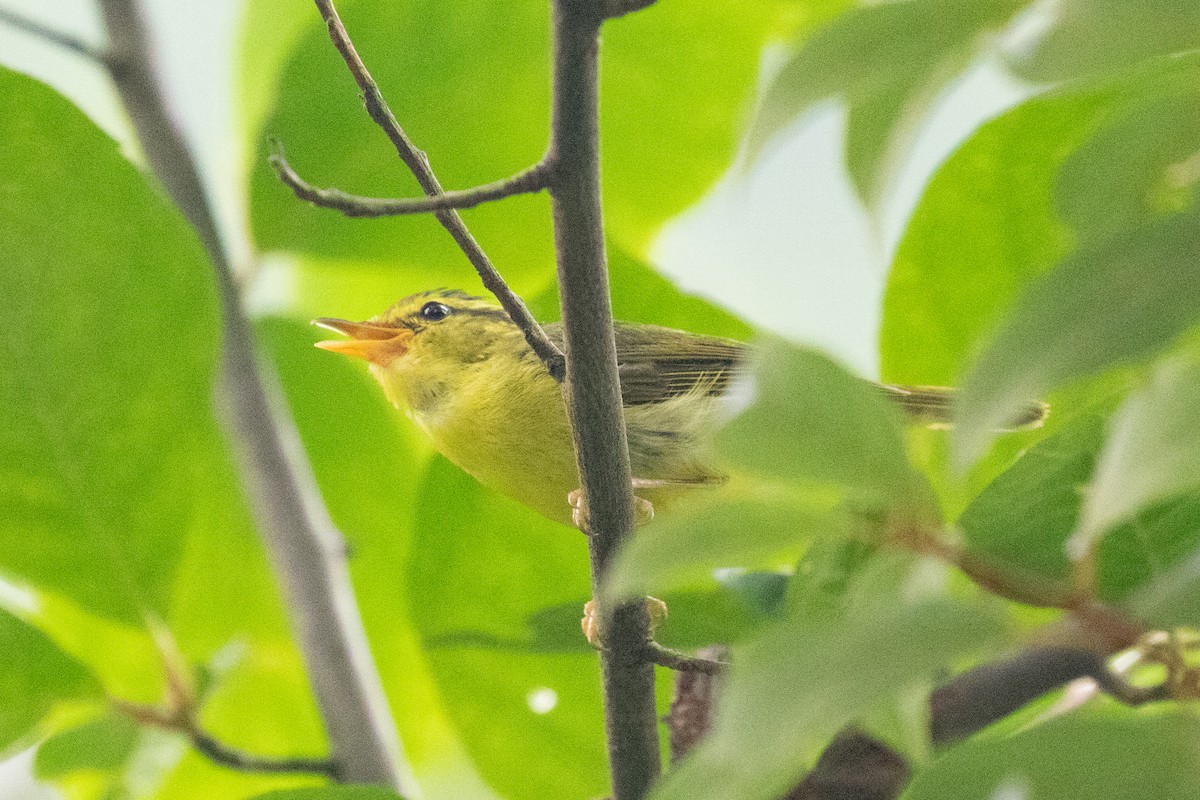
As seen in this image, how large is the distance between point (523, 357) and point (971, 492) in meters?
1.02

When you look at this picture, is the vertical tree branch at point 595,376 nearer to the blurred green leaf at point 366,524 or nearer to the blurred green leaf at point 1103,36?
the blurred green leaf at point 1103,36

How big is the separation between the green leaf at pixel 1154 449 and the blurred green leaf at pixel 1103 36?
105 millimetres

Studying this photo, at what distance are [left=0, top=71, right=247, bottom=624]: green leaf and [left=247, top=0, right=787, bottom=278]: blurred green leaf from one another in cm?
33

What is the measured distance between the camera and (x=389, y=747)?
1.33 m

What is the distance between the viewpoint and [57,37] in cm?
137

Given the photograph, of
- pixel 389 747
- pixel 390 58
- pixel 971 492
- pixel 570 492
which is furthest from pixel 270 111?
pixel 971 492

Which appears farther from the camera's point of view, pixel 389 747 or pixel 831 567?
pixel 389 747

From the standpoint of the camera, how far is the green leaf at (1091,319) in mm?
350

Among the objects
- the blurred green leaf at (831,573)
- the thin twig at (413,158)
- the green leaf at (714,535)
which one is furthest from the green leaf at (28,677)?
the green leaf at (714,535)

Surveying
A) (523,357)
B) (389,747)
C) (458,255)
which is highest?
(523,357)

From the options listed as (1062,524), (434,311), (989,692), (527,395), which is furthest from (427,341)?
(1062,524)

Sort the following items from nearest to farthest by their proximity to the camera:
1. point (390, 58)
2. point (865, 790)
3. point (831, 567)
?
point (831, 567)
point (865, 790)
point (390, 58)

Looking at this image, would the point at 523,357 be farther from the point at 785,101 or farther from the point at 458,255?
the point at 785,101

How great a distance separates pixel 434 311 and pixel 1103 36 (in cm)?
175
